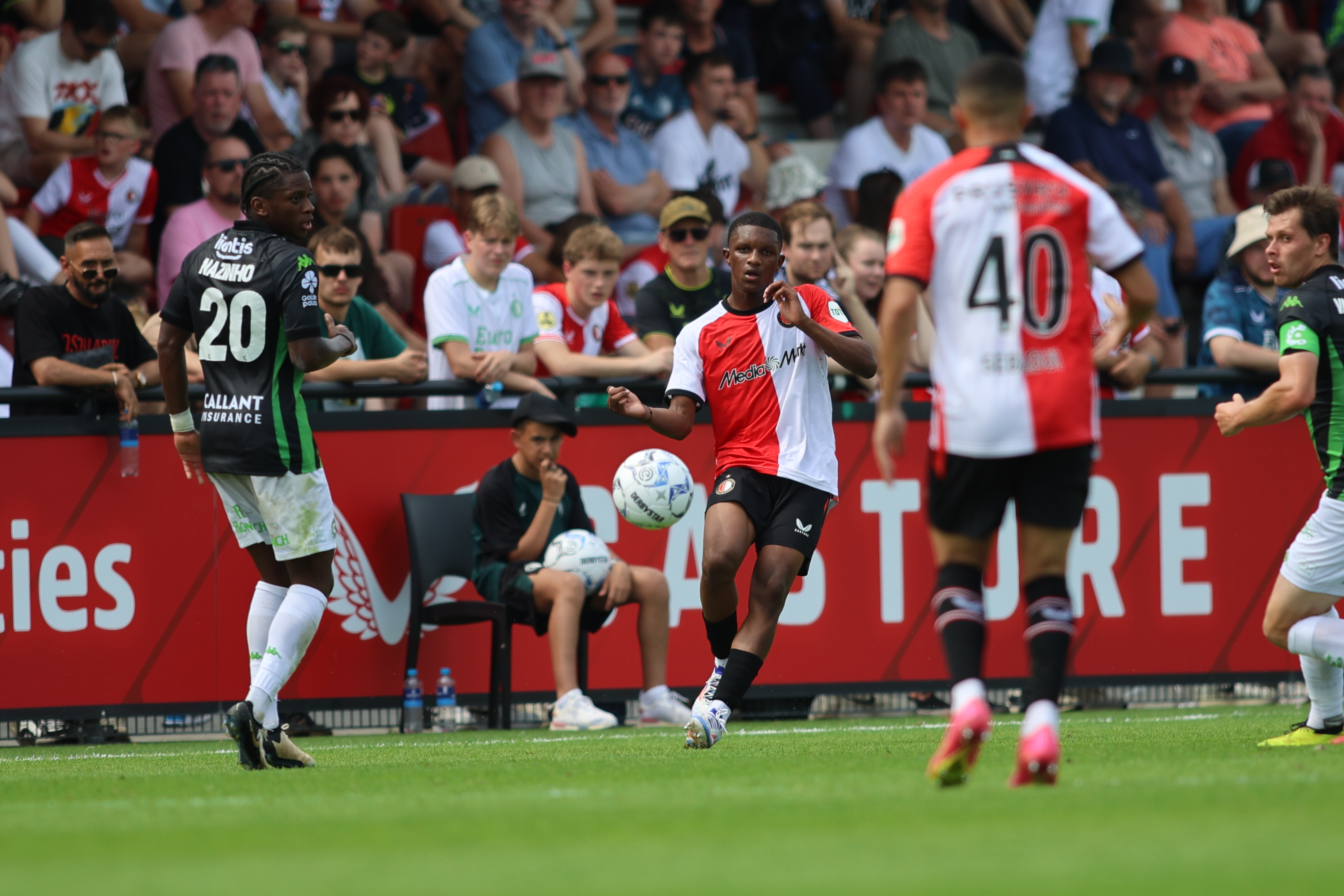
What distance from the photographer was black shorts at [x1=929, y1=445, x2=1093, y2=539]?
216 inches

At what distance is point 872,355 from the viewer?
25.3 feet

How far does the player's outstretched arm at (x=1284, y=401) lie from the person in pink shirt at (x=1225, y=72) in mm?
9347

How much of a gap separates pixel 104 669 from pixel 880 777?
589cm

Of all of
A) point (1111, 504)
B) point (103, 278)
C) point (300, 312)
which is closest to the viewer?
point (300, 312)

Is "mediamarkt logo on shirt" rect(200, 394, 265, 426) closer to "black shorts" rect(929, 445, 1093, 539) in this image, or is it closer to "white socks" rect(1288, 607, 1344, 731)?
"black shorts" rect(929, 445, 1093, 539)

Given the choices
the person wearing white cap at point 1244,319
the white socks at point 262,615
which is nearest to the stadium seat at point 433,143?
the person wearing white cap at point 1244,319

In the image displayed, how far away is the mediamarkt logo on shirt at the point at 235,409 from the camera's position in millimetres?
7340

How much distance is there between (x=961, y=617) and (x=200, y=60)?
899 cm

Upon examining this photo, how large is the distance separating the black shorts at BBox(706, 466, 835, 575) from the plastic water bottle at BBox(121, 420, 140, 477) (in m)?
4.06

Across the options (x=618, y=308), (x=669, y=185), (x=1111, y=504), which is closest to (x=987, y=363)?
(x=1111, y=504)

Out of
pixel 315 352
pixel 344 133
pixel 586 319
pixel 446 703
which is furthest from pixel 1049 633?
pixel 344 133

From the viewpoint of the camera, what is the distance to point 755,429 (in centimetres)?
809

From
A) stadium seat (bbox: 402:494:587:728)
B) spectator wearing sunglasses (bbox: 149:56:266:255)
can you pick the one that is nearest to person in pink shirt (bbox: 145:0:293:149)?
spectator wearing sunglasses (bbox: 149:56:266:255)

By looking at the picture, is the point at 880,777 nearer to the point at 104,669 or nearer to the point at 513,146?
the point at 104,669
